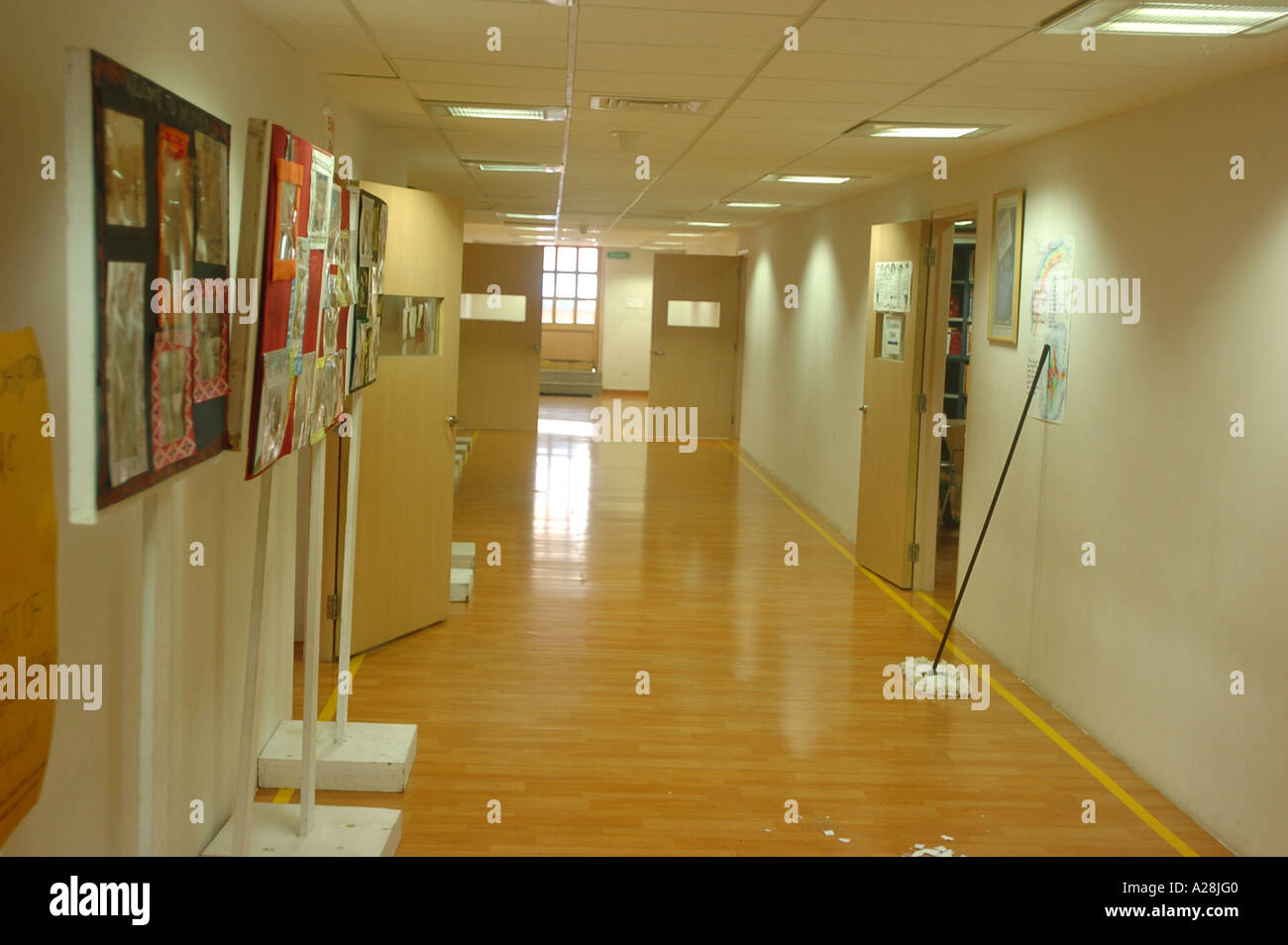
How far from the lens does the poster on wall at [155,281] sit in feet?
5.73

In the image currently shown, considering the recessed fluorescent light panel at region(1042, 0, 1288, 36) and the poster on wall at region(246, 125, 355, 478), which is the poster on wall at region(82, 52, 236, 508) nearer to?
the poster on wall at region(246, 125, 355, 478)

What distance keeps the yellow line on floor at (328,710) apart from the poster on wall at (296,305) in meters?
1.63

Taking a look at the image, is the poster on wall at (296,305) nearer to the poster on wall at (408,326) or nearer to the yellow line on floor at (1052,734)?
the poster on wall at (408,326)

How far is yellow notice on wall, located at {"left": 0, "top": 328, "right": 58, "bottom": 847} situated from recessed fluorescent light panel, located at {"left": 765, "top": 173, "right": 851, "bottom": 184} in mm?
Answer: 6515

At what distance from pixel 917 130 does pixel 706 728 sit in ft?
10.0

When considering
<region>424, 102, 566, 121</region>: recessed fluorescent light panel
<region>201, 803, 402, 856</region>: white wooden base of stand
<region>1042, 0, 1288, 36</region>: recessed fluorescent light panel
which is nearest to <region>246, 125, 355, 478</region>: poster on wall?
<region>201, 803, 402, 856</region>: white wooden base of stand

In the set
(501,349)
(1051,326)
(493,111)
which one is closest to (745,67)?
(493,111)

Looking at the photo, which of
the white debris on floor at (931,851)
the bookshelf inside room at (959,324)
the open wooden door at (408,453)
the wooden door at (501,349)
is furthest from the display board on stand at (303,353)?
the wooden door at (501,349)

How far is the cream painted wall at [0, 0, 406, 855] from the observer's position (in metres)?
2.12

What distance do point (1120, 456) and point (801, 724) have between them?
1.74m

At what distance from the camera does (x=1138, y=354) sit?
4.77m

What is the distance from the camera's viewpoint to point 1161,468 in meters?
4.54
